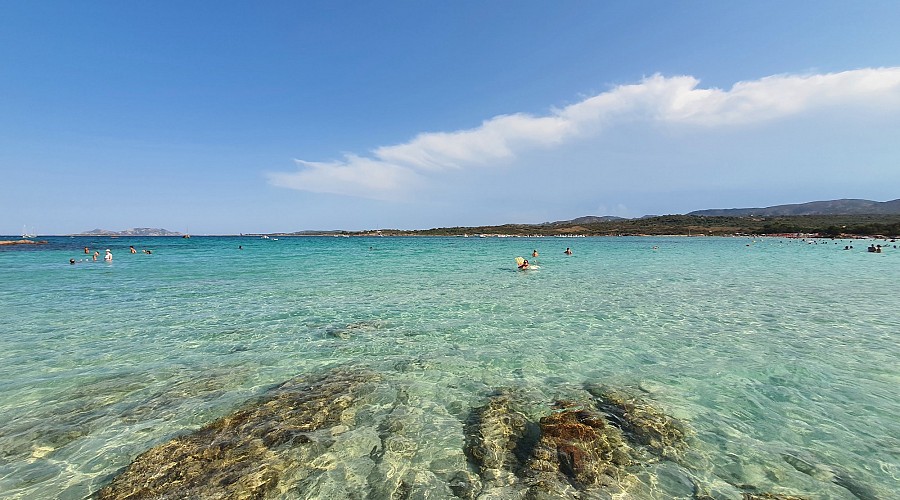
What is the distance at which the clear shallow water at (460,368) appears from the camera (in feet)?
18.1

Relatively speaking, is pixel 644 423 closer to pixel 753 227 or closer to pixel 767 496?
pixel 767 496

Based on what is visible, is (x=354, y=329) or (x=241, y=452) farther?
(x=354, y=329)

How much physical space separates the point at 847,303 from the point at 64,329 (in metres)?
30.9

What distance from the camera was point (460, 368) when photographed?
30.6 ft

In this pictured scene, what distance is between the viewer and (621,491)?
480 cm

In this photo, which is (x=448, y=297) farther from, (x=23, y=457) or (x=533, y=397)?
(x=23, y=457)

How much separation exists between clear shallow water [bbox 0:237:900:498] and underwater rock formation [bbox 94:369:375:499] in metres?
0.53

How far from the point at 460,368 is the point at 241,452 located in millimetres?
5084

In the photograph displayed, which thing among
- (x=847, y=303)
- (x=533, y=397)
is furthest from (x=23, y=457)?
(x=847, y=303)

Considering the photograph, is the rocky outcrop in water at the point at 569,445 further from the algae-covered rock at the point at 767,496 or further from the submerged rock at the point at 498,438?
the algae-covered rock at the point at 767,496

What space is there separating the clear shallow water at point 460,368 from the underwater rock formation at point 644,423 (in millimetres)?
259

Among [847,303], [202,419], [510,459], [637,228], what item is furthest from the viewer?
[637,228]

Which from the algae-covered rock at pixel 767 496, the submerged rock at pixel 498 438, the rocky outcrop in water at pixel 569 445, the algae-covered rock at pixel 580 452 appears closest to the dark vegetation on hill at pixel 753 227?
the rocky outcrop in water at pixel 569 445

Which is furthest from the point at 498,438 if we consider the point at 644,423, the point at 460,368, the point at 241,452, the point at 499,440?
the point at 241,452
